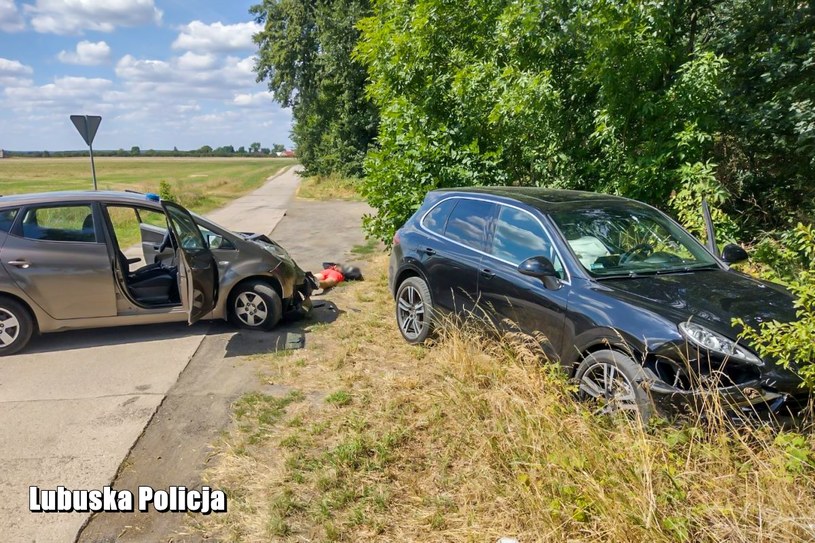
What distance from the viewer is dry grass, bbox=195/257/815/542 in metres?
2.43

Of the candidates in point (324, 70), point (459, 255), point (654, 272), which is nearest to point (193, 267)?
point (459, 255)

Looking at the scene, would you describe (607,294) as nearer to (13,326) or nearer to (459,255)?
(459,255)

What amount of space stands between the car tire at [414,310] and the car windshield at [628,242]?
1741 millimetres

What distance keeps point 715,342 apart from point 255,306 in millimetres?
4911

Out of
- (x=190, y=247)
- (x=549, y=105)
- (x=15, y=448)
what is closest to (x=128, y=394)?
(x=15, y=448)

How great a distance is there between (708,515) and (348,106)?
28103 mm

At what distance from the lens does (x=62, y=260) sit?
18.4ft

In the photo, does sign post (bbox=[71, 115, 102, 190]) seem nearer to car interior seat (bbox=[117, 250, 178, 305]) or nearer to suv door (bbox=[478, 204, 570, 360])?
car interior seat (bbox=[117, 250, 178, 305])

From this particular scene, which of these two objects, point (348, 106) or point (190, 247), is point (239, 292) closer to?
point (190, 247)

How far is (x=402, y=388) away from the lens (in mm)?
4520

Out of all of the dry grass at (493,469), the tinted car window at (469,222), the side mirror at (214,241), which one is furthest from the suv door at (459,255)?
the side mirror at (214,241)

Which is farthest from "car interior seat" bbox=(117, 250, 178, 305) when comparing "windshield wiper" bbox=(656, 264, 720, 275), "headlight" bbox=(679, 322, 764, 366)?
"headlight" bbox=(679, 322, 764, 366)

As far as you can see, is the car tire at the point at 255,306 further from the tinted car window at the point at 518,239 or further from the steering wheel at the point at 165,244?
the tinted car window at the point at 518,239

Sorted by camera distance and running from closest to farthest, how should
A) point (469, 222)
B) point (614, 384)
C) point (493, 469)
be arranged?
point (493, 469) < point (614, 384) < point (469, 222)
